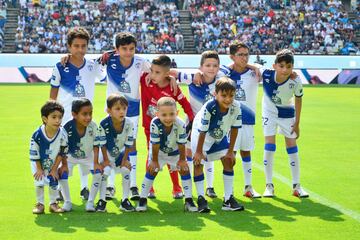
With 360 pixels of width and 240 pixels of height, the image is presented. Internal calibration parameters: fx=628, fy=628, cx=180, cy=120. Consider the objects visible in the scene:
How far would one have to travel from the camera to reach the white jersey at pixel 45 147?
738 cm

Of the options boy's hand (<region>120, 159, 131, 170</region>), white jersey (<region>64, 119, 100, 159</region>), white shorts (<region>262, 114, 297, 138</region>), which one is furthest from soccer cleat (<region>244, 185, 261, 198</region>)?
white jersey (<region>64, 119, 100, 159</region>)

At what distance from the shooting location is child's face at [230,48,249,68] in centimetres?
849

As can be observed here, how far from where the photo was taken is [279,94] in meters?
8.61

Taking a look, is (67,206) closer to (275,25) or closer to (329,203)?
(329,203)

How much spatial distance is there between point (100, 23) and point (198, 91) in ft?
109

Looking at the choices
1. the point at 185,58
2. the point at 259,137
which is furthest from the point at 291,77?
the point at 185,58

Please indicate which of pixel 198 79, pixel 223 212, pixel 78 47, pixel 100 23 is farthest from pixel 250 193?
pixel 100 23

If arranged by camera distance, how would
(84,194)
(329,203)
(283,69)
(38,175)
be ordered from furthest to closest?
(283,69), (84,194), (329,203), (38,175)

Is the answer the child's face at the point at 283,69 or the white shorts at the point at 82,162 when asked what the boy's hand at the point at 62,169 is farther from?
the child's face at the point at 283,69

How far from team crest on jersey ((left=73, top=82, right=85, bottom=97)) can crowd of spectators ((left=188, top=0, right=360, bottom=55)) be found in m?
30.5

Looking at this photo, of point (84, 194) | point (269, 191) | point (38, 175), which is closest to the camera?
point (38, 175)

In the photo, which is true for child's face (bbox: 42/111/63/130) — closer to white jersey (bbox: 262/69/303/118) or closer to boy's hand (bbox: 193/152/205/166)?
boy's hand (bbox: 193/152/205/166)

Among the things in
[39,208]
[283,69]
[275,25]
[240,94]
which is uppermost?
[275,25]

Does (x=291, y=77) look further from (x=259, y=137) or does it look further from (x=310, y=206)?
(x=259, y=137)
